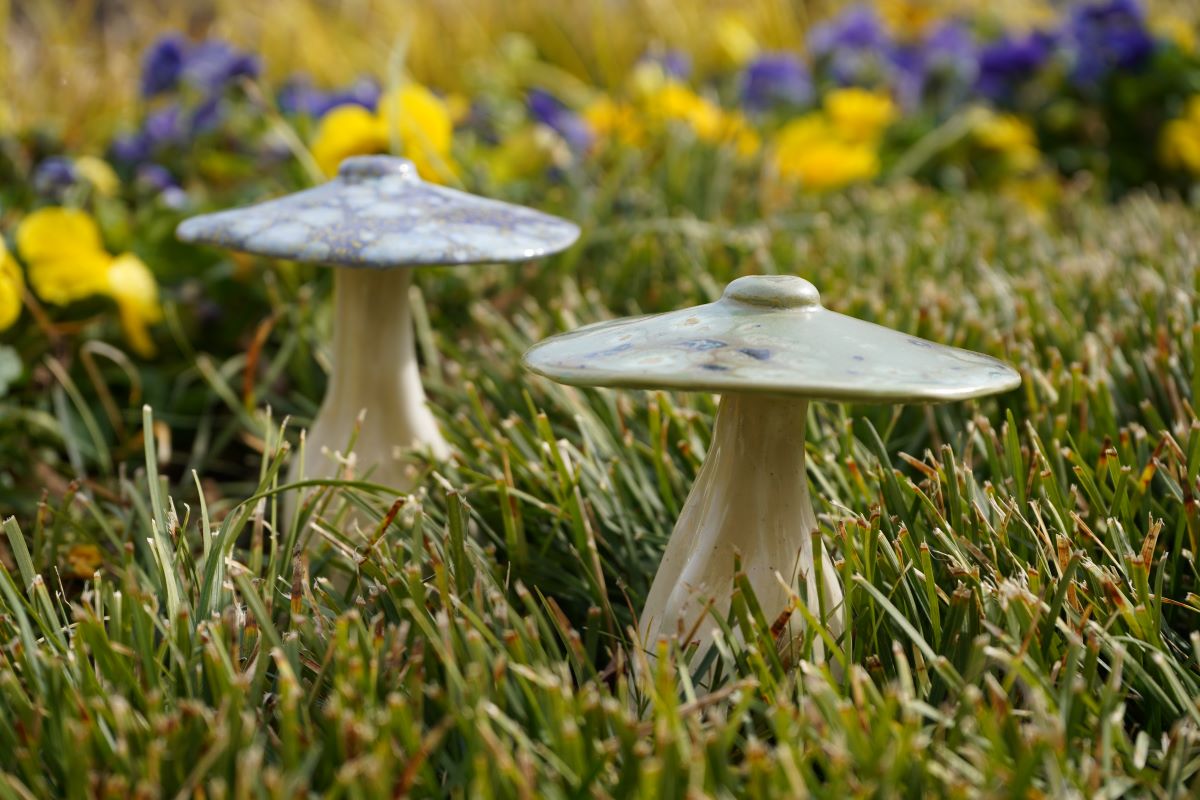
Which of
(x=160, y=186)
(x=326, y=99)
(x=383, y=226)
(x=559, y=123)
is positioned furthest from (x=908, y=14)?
(x=383, y=226)

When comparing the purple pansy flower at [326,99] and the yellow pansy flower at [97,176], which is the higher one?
the purple pansy flower at [326,99]

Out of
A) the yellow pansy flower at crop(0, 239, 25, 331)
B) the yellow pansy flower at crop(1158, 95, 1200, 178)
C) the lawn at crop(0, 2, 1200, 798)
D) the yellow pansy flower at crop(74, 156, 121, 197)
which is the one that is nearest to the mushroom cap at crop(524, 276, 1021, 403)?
the lawn at crop(0, 2, 1200, 798)

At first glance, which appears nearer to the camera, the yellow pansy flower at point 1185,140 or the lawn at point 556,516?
the lawn at point 556,516

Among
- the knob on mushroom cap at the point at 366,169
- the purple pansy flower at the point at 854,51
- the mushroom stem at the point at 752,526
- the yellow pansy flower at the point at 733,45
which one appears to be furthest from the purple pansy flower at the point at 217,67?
the purple pansy flower at the point at 854,51

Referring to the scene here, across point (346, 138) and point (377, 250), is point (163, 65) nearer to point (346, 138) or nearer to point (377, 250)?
point (346, 138)

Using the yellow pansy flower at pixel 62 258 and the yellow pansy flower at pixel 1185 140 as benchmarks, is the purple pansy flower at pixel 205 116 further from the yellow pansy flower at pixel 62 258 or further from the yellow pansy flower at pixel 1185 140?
the yellow pansy flower at pixel 1185 140

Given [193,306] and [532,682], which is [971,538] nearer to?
[532,682]

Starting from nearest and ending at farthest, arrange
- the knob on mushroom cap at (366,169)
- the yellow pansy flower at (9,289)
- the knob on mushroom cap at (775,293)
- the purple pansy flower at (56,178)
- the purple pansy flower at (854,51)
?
1. the knob on mushroom cap at (775,293)
2. the knob on mushroom cap at (366,169)
3. the yellow pansy flower at (9,289)
4. the purple pansy flower at (56,178)
5. the purple pansy flower at (854,51)

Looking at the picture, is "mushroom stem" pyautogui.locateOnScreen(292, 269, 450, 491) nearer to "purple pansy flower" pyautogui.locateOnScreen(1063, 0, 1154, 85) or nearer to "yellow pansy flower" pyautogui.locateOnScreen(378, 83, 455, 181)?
"yellow pansy flower" pyautogui.locateOnScreen(378, 83, 455, 181)
